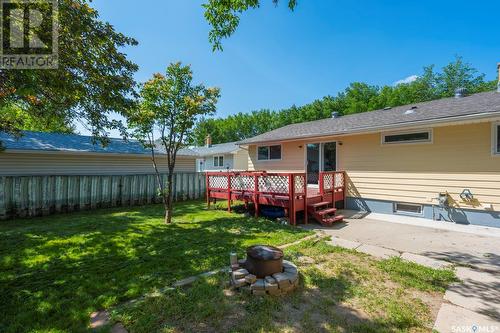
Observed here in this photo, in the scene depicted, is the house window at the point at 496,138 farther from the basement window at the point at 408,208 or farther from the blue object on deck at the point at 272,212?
the blue object on deck at the point at 272,212

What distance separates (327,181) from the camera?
8.31 meters

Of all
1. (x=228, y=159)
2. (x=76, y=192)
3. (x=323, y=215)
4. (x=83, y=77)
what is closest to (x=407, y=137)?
(x=323, y=215)

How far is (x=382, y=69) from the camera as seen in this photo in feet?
82.9

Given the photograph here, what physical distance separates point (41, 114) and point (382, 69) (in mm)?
28847

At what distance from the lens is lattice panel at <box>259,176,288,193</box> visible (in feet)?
23.7

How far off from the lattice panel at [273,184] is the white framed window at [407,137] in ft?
13.3

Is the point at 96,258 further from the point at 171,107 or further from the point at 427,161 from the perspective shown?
the point at 427,161

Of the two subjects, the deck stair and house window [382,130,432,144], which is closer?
the deck stair

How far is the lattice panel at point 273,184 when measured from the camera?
23.7ft

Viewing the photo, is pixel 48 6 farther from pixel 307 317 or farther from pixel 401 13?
pixel 401 13

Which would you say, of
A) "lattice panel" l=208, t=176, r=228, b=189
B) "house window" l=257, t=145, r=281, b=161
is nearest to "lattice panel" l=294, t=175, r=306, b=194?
"lattice panel" l=208, t=176, r=228, b=189

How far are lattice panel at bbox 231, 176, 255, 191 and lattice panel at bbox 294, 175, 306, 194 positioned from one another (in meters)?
1.72

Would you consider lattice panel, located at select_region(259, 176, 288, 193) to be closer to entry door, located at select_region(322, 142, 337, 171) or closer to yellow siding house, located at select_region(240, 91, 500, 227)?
yellow siding house, located at select_region(240, 91, 500, 227)

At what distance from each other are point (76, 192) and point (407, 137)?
12.3 m
